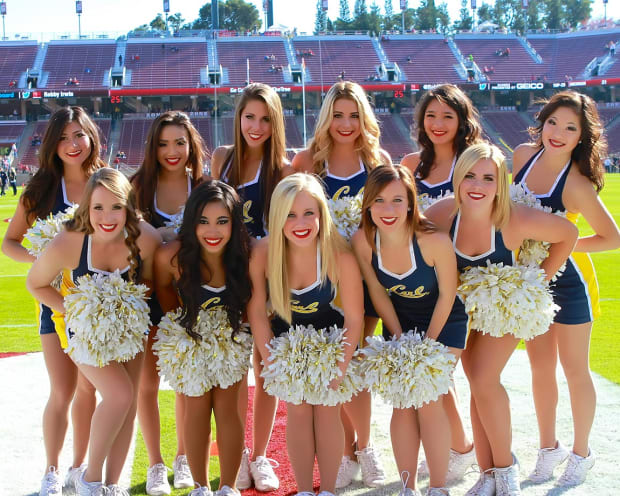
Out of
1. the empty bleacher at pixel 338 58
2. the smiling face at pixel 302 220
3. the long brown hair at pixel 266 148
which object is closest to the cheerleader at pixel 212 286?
the smiling face at pixel 302 220

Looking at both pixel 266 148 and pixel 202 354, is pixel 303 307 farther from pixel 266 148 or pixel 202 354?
pixel 266 148

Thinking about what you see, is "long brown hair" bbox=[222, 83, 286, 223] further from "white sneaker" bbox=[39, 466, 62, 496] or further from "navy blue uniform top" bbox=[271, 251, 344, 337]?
"white sneaker" bbox=[39, 466, 62, 496]

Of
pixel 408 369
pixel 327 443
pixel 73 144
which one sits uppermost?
pixel 73 144

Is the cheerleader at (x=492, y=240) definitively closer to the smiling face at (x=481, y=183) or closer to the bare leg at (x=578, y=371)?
the smiling face at (x=481, y=183)

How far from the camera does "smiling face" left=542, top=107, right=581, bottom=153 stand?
10.7 ft

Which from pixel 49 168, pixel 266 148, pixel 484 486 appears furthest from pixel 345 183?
pixel 484 486

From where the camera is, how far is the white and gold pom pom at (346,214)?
3201mm

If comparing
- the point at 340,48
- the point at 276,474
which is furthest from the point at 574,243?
the point at 340,48

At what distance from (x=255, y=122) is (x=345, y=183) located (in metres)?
0.55

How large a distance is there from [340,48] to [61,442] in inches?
1646

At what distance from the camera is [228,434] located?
9.84 ft

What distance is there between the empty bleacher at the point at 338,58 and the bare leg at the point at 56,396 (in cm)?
3655

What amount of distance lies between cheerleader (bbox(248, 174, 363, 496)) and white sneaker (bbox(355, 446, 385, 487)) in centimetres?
36

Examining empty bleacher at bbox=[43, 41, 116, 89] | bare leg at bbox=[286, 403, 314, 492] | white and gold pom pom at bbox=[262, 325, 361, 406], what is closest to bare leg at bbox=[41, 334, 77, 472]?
white and gold pom pom at bbox=[262, 325, 361, 406]
